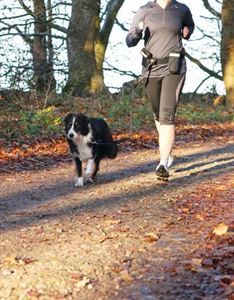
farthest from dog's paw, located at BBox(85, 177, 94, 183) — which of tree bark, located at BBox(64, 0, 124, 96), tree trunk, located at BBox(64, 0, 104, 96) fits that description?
tree trunk, located at BBox(64, 0, 104, 96)

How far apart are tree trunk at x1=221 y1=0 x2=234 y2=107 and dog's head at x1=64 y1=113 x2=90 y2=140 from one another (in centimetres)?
1665

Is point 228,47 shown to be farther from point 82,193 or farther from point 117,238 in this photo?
point 117,238

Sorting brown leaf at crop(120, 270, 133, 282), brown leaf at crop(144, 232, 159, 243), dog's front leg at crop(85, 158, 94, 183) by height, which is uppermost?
dog's front leg at crop(85, 158, 94, 183)

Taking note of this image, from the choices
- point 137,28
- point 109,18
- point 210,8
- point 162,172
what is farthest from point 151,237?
point 210,8

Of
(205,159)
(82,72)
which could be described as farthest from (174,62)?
(82,72)

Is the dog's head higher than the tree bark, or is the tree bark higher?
the tree bark

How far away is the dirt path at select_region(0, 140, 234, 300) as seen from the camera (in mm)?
4242

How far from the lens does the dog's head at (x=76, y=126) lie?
880 cm

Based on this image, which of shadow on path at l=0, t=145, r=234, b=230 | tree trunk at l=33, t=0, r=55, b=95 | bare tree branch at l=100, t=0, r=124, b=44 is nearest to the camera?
shadow on path at l=0, t=145, r=234, b=230

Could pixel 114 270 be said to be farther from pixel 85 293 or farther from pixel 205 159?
pixel 205 159

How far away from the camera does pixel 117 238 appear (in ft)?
18.0

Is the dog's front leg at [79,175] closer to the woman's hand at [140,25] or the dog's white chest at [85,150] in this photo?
the dog's white chest at [85,150]

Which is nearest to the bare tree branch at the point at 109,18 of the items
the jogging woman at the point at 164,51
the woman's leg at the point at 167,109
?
the jogging woman at the point at 164,51

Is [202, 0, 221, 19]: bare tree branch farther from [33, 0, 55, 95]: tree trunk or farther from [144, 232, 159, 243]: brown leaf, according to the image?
[144, 232, 159, 243]: brown leaf
